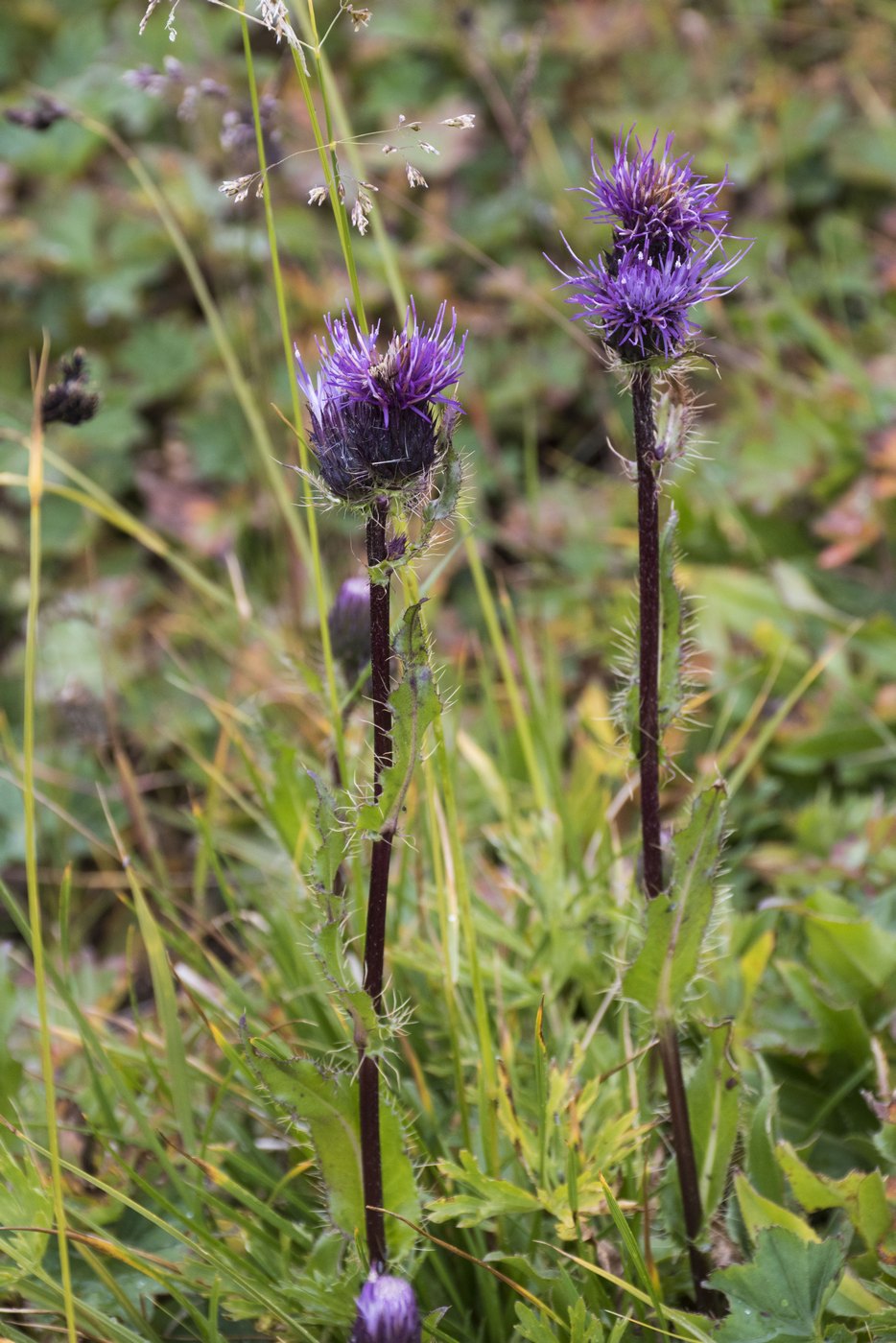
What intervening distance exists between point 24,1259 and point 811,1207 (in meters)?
0.88

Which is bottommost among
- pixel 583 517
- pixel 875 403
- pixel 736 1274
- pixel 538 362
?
pixel 736 1274

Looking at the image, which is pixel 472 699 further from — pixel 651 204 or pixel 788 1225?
pixel 651 204

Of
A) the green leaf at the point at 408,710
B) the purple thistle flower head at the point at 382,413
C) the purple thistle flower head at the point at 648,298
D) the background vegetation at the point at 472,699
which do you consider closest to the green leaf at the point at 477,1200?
the background vegetation at the point at 472,699

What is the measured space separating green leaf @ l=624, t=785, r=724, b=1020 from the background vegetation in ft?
0.18

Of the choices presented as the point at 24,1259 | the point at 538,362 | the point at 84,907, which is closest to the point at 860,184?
the point at 538,362

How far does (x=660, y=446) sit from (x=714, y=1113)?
769 millimetres

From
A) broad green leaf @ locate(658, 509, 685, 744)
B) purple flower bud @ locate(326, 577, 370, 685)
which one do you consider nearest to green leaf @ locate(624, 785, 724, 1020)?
broad green leaf @ locate(658, 509, 685, 744)

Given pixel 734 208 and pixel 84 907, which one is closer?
pixel 84 907

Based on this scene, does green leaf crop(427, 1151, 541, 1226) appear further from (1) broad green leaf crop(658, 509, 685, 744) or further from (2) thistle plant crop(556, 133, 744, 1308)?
(1) broad green leaf crop(658, 509, 685, 744)

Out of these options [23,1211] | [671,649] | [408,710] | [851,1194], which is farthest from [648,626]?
[23,1211]

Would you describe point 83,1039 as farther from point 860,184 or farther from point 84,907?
point 860,184

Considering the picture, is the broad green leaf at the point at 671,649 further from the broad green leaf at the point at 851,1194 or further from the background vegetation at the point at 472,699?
the broad green leaf at the point at 851,1194

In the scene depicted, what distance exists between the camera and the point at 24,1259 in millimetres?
1265

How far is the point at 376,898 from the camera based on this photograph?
1171mm
